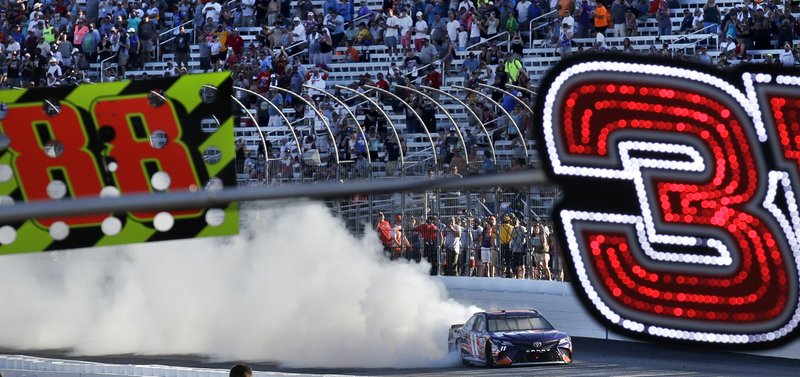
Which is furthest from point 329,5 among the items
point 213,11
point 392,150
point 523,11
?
point 392,150

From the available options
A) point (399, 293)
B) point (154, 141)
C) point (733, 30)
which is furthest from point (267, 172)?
point (154, 141)

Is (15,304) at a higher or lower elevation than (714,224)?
lower

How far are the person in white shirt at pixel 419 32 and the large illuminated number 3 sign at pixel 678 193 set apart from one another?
102ft

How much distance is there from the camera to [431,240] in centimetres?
2648

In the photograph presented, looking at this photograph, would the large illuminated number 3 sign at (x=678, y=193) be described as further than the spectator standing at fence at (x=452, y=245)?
No

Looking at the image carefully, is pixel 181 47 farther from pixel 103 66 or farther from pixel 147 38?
pixel 103 66

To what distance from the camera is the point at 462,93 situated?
3200cm

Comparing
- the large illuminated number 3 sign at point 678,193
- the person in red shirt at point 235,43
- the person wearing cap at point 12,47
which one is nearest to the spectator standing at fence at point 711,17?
the person in red shirt at point 235,43

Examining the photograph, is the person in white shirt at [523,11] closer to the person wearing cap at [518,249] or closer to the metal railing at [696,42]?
the metal railing at [696,42]

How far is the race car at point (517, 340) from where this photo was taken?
2425 centimetres

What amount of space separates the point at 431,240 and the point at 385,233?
79cm

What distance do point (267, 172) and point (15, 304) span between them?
5360mm

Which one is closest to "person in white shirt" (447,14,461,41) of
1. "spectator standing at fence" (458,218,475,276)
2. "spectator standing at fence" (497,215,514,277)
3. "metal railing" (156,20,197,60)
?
"metal railing" (156,20,197,60)

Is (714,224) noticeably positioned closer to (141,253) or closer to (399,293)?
(399,293)
